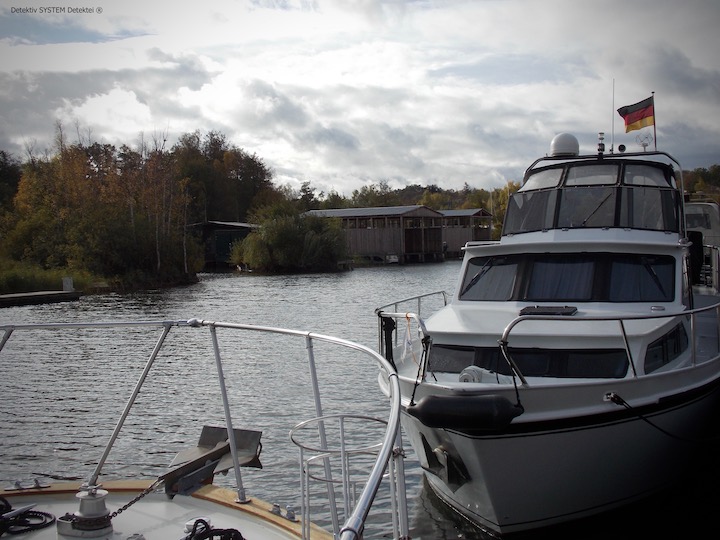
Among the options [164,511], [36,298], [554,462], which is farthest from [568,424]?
Result: [36,298]

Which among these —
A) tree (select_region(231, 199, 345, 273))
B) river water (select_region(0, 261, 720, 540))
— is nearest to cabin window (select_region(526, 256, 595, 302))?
river water (select_region(0, 261, 720, 540))

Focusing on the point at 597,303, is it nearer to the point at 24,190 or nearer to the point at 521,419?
the point at 521,419

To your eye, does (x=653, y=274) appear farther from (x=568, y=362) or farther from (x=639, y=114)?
(x=639, y=114)

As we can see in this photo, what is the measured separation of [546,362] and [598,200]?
168 inches

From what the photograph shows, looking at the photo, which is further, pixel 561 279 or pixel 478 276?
pixel 478 276

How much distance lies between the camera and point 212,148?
385 feet

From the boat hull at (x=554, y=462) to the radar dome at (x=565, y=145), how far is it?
5.69 meters

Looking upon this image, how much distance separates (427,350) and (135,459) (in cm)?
656

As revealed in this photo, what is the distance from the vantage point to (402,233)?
8281cm

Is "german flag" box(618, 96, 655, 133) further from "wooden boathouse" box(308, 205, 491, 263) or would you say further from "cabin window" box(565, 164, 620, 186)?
"wooden boathouse" box(308, 205, 491, 263)

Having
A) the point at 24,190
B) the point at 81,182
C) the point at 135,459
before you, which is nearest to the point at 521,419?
the point at 135,459

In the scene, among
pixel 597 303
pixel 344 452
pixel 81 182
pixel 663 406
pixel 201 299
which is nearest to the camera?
pixel 344 452

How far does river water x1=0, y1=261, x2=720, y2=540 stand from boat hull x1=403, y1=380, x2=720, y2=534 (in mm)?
391

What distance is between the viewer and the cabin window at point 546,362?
847 centimetres
